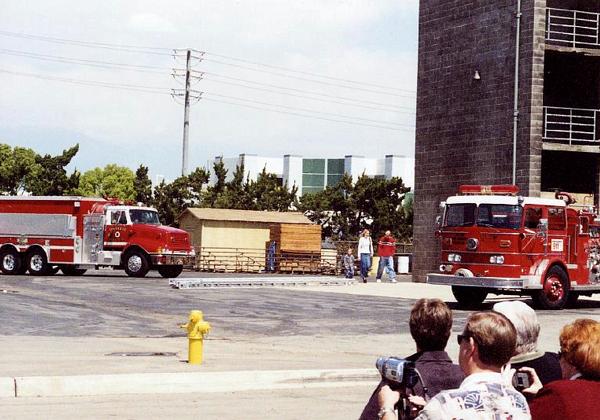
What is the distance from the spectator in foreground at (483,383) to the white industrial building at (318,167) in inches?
5363

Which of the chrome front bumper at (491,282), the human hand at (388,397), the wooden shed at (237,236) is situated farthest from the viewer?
the wooden shed at (237,236)

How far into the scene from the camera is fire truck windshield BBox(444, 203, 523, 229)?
24.5 meters

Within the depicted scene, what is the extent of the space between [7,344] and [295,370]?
474 cm

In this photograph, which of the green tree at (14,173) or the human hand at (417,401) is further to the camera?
the green tree at (14,173)

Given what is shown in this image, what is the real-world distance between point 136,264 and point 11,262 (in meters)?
4.93

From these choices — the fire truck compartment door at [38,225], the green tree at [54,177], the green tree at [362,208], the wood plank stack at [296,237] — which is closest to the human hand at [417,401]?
the fire truck compartment door at [38,225]

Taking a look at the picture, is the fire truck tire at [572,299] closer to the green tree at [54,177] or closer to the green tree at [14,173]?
the green tree at [54,177]

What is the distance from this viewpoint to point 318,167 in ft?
472

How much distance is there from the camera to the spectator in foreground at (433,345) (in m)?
5.11

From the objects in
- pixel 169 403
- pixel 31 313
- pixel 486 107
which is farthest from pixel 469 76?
pixel 169 403

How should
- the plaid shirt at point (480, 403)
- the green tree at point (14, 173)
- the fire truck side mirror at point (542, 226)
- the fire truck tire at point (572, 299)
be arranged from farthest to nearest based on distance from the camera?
1. the green tree at point (14, 173)
2. the fire truck tire at point (572, 299)
3. the fire truck side mirror at point (542, 226)
4. the plaid shirt at point (480, 403)

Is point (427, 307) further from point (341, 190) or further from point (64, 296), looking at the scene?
point (341, 190)

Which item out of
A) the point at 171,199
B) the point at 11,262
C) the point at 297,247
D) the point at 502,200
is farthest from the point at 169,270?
the point at 171,199

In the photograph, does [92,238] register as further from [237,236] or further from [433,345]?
[433,345]
